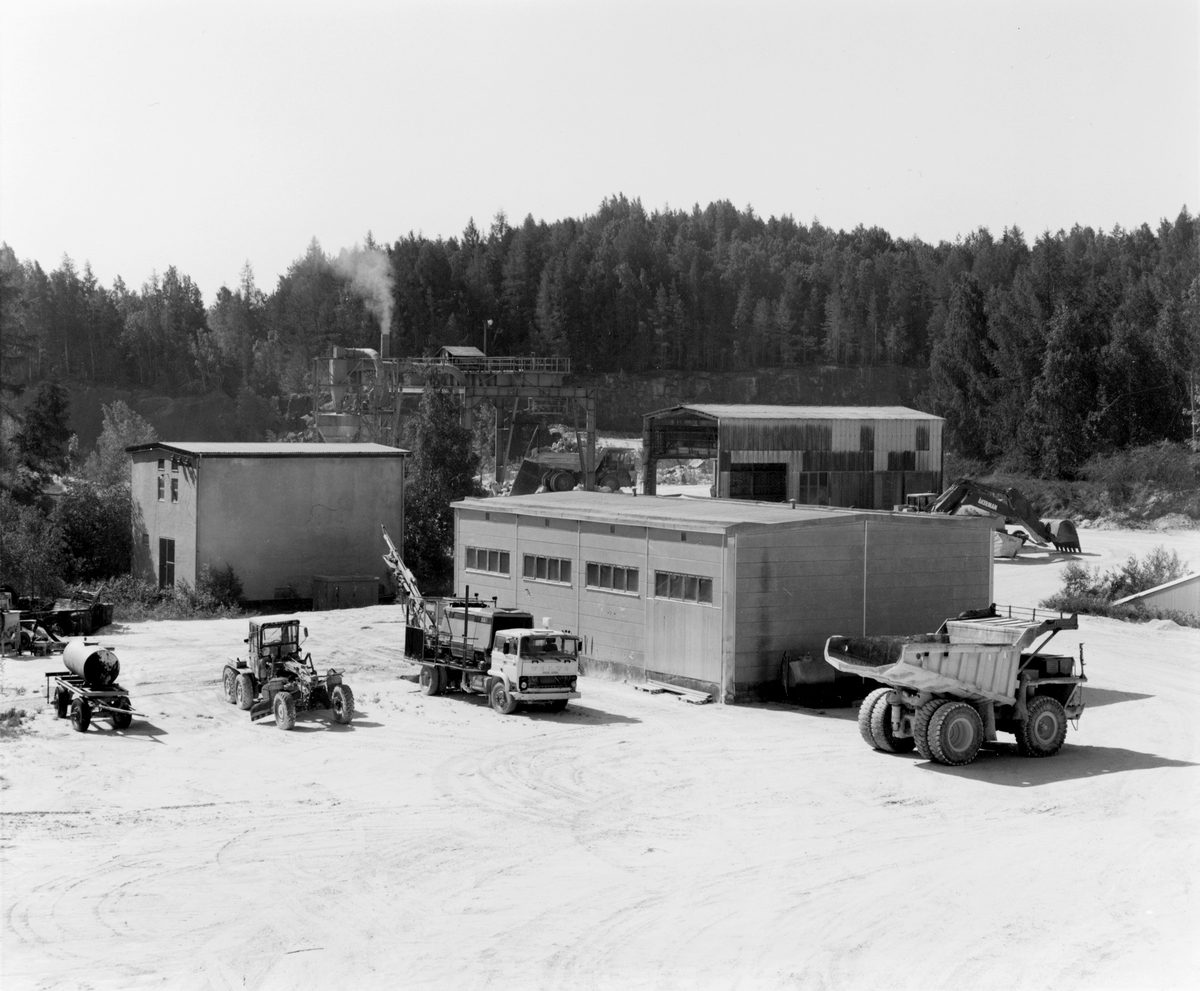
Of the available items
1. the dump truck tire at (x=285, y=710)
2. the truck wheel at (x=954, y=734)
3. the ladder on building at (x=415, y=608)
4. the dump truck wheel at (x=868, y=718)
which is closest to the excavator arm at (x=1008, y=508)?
the ladder on building at (x=415, y=608)

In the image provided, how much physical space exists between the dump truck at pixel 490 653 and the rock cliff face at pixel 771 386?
8750cm

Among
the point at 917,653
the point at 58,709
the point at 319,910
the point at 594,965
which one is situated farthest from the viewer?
the point at 58,709

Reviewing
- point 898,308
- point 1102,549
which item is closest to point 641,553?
point 1102,549

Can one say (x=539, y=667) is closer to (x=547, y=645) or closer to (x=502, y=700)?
(x=547, y=645)

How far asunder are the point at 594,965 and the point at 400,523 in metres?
33.4

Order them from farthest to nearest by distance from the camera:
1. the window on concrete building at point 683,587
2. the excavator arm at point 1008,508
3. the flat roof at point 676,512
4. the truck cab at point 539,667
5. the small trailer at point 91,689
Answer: the excavator arm at point 1008,508 → the flat roof at point 676,512 → the window on concrete building at point 683,587 → the truck cab at point 539,667 → the small trailer at point 91,689

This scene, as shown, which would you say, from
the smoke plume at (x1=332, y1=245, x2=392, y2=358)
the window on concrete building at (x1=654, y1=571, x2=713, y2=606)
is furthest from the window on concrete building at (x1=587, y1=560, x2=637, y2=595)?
the smoke plume at (x1=332, y1=245, x2=392, y2=358)

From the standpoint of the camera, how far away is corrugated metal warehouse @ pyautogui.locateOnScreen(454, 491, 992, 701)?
1139 inches

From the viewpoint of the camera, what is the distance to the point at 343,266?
124438 mm

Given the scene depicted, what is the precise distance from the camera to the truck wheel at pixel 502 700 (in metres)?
27.6

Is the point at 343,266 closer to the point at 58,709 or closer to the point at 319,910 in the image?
the point at 58,709

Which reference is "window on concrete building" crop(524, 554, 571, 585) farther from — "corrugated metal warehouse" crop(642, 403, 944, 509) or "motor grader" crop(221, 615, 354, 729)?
"corrugated metal warehouse" crop(642, 403, 944, 509)

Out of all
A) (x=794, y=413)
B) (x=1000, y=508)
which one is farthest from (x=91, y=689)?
(x=1000, y=508)

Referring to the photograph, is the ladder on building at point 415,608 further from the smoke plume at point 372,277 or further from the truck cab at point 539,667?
the smoke plume at point 372,277
